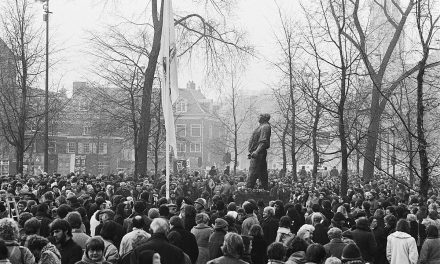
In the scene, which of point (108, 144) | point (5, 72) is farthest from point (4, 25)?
point (108, 144)

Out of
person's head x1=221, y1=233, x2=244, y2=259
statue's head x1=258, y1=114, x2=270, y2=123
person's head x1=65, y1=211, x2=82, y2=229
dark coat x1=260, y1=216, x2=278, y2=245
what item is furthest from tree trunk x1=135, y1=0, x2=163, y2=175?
person's head x1=221, y1=233, x2=244, y2=259

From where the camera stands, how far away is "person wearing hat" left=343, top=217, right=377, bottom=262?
10.6 metres

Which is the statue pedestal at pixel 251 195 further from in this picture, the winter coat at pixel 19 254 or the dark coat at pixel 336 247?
the winter coat at pixel 19 254

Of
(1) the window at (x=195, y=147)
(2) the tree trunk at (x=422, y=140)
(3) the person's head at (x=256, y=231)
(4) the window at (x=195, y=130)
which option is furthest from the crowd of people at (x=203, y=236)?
(1) the window at (x=195, y=147)

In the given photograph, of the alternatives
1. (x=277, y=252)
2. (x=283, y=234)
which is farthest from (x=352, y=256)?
(x=283, y=234)

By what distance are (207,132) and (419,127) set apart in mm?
80119

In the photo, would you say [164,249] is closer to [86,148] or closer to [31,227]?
[31,227]

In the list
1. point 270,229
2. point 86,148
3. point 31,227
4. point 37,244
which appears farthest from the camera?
point 86,148

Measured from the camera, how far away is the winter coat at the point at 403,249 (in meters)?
10.5

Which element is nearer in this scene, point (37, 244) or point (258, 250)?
point (37, 244)

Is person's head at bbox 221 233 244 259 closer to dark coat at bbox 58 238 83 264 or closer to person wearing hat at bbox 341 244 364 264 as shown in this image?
person wearing hat at bbox 341 244 364 264

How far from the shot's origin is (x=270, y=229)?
11703mm

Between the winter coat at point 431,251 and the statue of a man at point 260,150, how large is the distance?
10.3m

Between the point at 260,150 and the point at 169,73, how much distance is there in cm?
484
